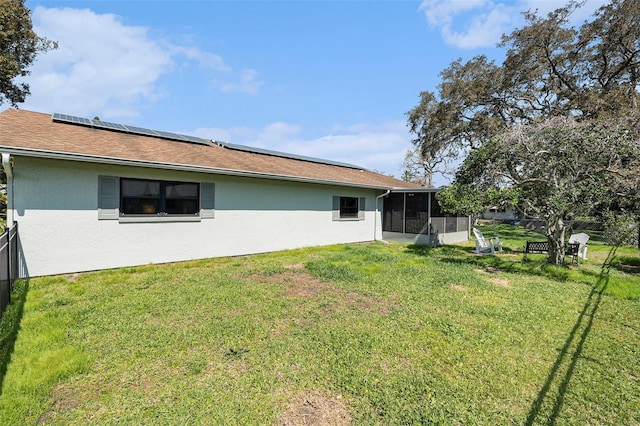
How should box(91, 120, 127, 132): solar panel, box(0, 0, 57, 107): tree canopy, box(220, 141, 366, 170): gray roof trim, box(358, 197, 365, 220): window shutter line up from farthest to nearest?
box(358, 197, 365, 220): window shutter, box(220, 141, 366, 170): gray roof trim, box(0, 0, 57, 107): tree canopy, box(91, 120, 127, 132): solar panel

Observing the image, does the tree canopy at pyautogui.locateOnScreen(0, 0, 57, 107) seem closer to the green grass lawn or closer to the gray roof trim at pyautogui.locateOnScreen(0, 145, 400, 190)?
the gray roof trim at pyautogui.locateOnScreen(0, 145, 400, 190)

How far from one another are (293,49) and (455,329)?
11.3 m

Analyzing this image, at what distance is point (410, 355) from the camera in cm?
335

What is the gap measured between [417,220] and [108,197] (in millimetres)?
11173

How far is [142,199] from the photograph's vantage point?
7.62 metres

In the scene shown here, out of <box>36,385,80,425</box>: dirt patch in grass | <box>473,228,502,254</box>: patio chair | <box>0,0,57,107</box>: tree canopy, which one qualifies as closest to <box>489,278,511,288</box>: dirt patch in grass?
<box>473,228,502,254</box>: patio chair

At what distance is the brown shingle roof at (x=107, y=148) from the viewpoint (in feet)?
20.2

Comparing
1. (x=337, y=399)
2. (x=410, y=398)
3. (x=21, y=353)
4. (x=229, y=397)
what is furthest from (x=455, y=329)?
(x=21, y=353)

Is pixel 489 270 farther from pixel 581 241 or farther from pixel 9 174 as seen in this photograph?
pixel 9 174

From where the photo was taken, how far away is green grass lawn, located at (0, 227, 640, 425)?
246 centimetres

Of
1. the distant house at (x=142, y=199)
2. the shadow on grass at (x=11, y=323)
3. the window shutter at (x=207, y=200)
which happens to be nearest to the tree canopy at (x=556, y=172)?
the distant house at (x=142, y=199)

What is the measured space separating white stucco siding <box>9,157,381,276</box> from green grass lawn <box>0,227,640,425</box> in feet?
2.57

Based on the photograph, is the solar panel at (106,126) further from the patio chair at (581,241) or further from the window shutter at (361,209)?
the patio chair at (581,241)

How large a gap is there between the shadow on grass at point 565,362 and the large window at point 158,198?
818 centimetres
